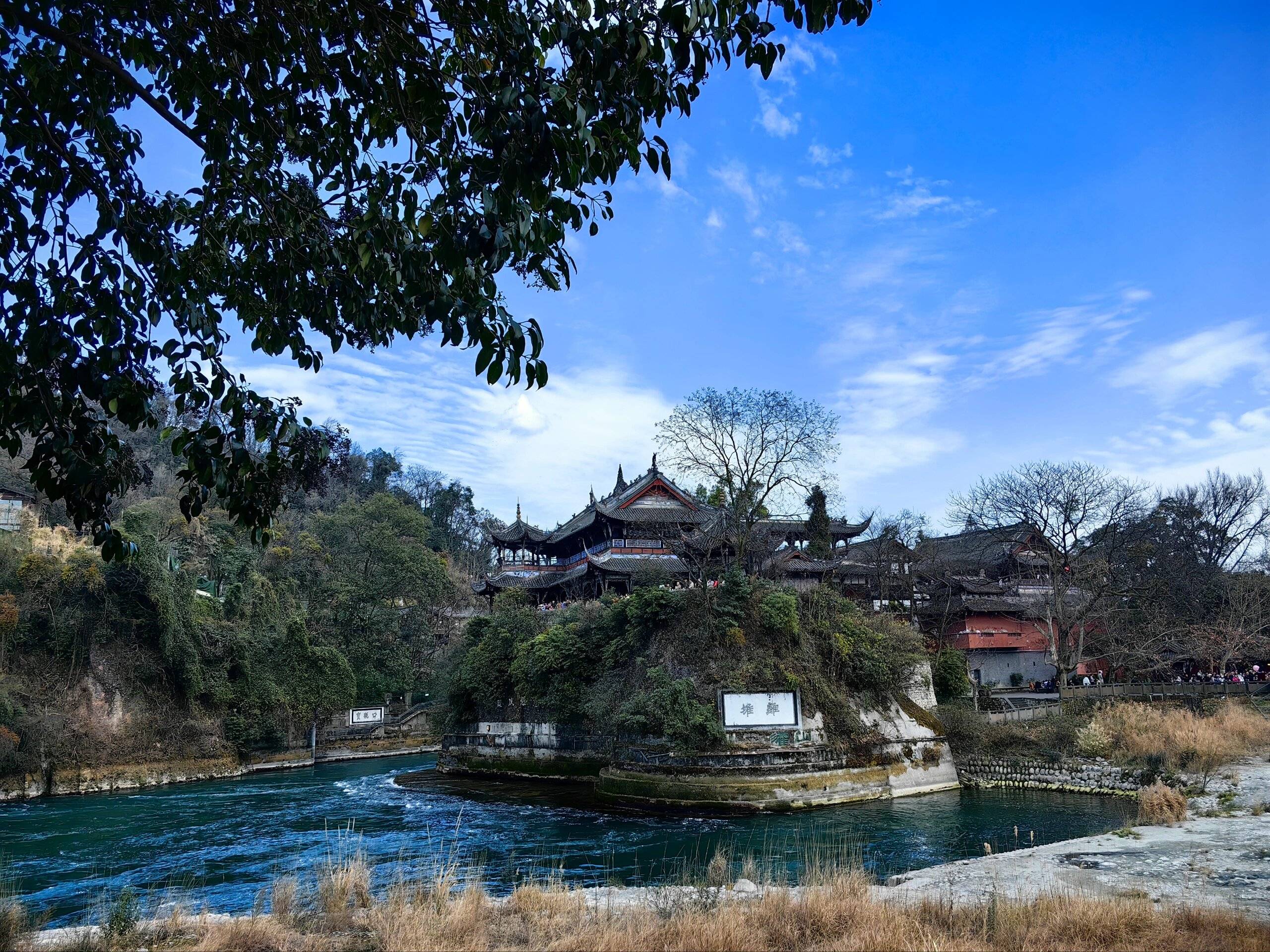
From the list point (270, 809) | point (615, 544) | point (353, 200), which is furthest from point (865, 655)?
point (353, 200)

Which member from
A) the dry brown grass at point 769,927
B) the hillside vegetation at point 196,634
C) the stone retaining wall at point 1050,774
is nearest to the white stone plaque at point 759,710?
the stone retaining wall at point 1050,774

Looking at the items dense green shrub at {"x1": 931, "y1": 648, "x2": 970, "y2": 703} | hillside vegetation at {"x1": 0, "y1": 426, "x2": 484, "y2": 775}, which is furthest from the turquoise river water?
dense green shrub at {"x1": 931, "y1": 648, "x2": 970, "y2": 703}

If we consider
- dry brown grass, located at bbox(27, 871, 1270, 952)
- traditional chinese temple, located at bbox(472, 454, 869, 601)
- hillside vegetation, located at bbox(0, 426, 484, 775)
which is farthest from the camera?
traditional chinese temple, located at bbox(472, 454, 869, 601)

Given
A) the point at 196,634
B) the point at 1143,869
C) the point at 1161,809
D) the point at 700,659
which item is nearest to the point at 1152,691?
the point at 1161,809

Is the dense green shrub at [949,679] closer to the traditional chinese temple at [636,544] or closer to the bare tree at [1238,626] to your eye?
the traditional chinese temple at [636,544]

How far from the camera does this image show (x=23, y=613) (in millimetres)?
31359

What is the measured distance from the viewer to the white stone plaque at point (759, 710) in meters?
23.1

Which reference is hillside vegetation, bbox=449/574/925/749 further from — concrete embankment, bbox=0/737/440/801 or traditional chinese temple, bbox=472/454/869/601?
concrete embankment, bbox=0/737/440/801

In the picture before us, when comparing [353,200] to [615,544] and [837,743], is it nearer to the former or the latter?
[837,743]

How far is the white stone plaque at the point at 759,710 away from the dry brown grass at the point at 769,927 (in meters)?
14.6

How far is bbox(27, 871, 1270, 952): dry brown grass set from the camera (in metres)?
6.89

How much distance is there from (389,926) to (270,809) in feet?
62.8

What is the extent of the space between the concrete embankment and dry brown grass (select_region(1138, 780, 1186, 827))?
31221 mm

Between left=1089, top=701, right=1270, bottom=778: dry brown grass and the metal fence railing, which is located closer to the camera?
left=1089, top=701, right=1270, bottom=778: dry brown grass
